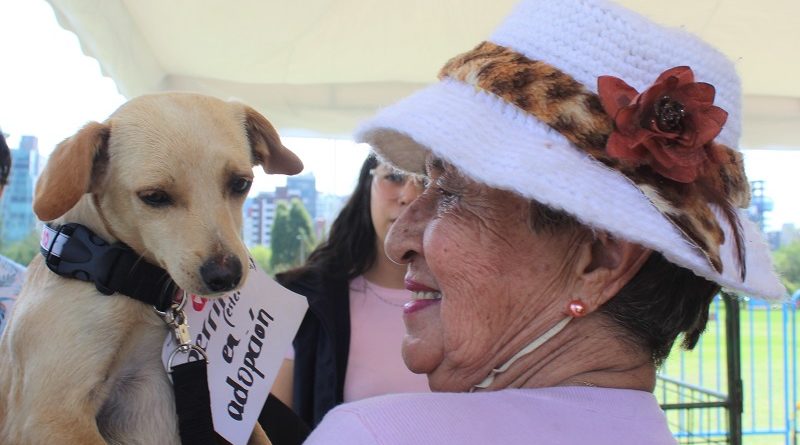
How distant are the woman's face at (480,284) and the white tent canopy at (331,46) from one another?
56.5 inches

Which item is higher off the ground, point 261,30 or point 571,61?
point 261,30

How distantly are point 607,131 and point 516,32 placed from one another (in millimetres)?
185

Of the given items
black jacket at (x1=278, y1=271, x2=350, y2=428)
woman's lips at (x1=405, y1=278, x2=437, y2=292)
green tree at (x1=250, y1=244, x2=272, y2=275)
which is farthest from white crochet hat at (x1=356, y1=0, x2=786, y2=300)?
green tree at (x1=250, y1=244, x2=272, y2=275)

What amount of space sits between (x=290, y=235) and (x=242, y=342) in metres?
2.48

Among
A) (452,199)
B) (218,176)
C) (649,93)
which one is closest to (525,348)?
(452,199)

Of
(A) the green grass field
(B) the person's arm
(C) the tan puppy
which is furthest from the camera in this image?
(A) the green grass field

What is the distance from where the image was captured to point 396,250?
37.1 inches

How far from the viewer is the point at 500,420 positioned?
2.24 ft

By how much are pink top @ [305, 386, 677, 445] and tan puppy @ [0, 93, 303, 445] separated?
0.47m

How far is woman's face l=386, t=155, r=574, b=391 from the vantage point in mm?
816

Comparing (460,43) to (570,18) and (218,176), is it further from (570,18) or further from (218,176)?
(570,18)

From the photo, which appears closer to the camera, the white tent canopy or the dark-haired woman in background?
the dark-haired woman in background

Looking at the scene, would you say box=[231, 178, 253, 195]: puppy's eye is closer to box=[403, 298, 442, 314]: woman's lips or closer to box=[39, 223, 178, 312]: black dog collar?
box=[39, 223, 178, 312]: black dog collar

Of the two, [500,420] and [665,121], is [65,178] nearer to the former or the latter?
[500,420]
